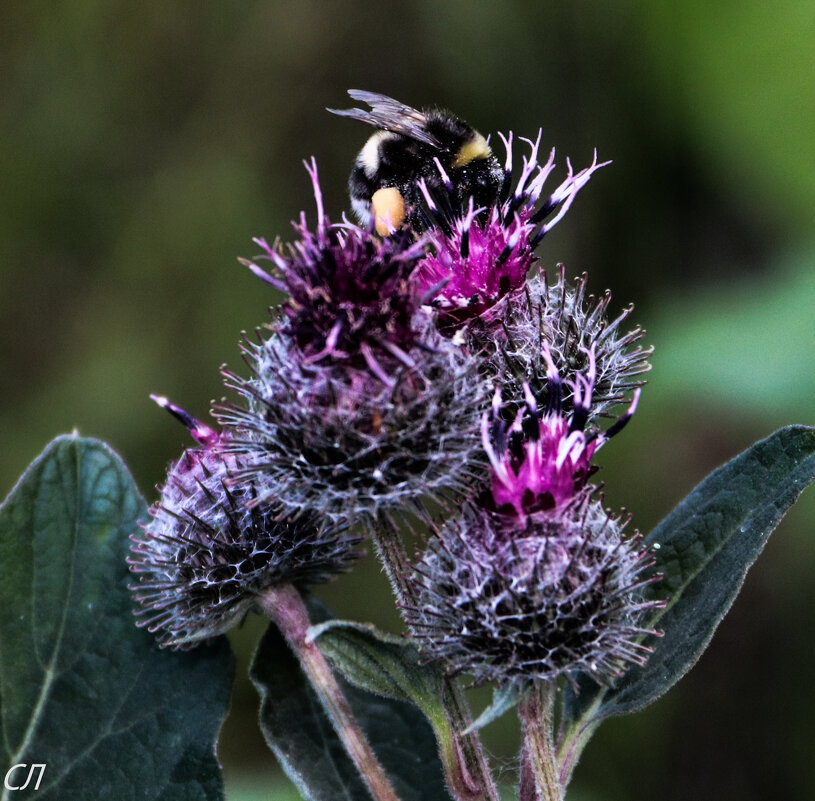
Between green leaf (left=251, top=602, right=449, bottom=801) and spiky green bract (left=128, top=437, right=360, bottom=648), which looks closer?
spiky green bract (left=128, top=437, right=360, bottom=648)

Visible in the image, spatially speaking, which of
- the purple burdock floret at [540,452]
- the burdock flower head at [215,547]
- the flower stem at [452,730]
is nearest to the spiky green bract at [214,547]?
the burdock flower head at [215,547]

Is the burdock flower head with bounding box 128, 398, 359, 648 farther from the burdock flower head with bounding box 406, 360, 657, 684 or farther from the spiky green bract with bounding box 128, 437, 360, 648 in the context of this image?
the burdock flower head with bounding box 406, 360, 657, 684

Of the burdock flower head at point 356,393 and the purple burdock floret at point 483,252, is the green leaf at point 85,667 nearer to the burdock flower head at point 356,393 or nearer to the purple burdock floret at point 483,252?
the burdock flower head at point 356,393

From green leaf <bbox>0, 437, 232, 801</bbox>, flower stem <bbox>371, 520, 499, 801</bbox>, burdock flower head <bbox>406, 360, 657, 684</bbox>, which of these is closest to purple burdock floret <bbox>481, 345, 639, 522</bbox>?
burdock flower head <bbox>406, 360, 657, 684</bbox>

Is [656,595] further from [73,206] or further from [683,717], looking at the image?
[73,206]

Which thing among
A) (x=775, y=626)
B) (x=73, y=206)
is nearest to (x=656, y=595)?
(x=775, y=626)

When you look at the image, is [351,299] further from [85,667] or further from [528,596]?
[85,667]
